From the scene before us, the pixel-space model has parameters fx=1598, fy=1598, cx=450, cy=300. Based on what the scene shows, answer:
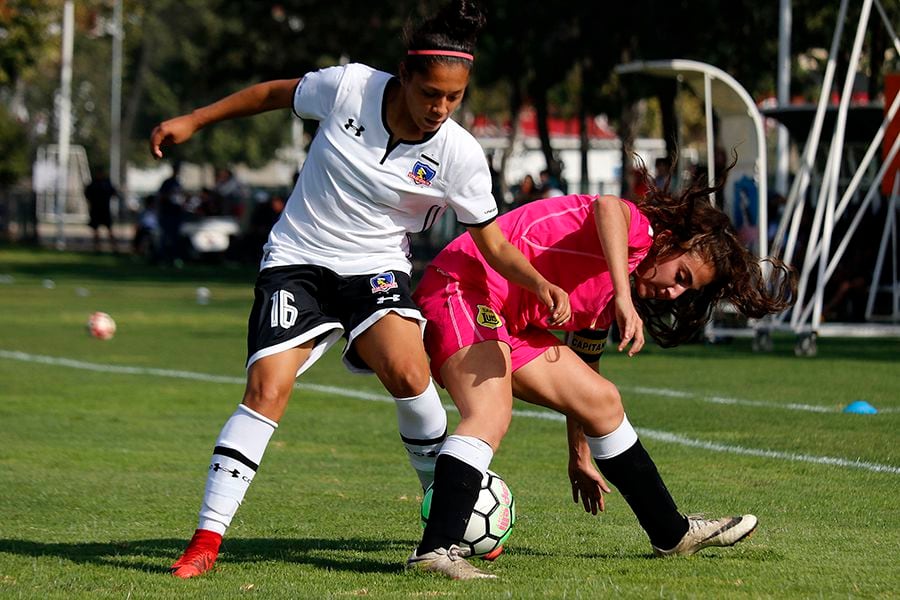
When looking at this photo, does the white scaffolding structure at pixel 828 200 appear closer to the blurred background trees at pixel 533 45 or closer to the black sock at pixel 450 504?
the blurred background trees at pixel 533 45

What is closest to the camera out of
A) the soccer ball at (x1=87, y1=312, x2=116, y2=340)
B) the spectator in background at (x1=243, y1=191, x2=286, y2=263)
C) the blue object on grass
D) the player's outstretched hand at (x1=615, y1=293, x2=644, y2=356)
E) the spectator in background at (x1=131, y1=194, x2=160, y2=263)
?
the player's outstretched hand at (x1=615, y1=293, x2=644, y2=356)

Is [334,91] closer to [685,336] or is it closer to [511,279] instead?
[511,279]

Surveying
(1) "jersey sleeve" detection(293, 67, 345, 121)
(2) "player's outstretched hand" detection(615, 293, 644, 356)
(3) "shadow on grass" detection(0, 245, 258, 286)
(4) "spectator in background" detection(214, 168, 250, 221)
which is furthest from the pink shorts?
(4) "spectator in background" detection(214, 168, 250, 221)

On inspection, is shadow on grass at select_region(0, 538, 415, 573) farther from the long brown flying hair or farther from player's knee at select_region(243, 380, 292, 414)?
the long brown flying hair

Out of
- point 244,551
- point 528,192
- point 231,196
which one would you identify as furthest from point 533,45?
point 244,551

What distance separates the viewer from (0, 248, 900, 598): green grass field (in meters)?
5.50

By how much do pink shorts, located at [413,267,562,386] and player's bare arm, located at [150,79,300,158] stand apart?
0.86 metres

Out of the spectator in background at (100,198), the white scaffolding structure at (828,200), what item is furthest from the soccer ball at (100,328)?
the spectator in background at (100,198)

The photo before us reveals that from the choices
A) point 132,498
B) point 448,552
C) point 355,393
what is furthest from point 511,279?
point 355,393

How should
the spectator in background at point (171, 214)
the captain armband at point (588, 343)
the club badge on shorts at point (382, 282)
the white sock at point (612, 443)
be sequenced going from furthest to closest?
1. the spectator in background at point (171, 214)
2. the captain armband at point (588, 343)
3. the white sock at point (612, 443)
4. the club badge on shorts at point (382, 282)

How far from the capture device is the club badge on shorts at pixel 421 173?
219 inches

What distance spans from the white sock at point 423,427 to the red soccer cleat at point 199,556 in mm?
824

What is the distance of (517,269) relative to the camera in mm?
5480

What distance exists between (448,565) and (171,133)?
182 centimetres
